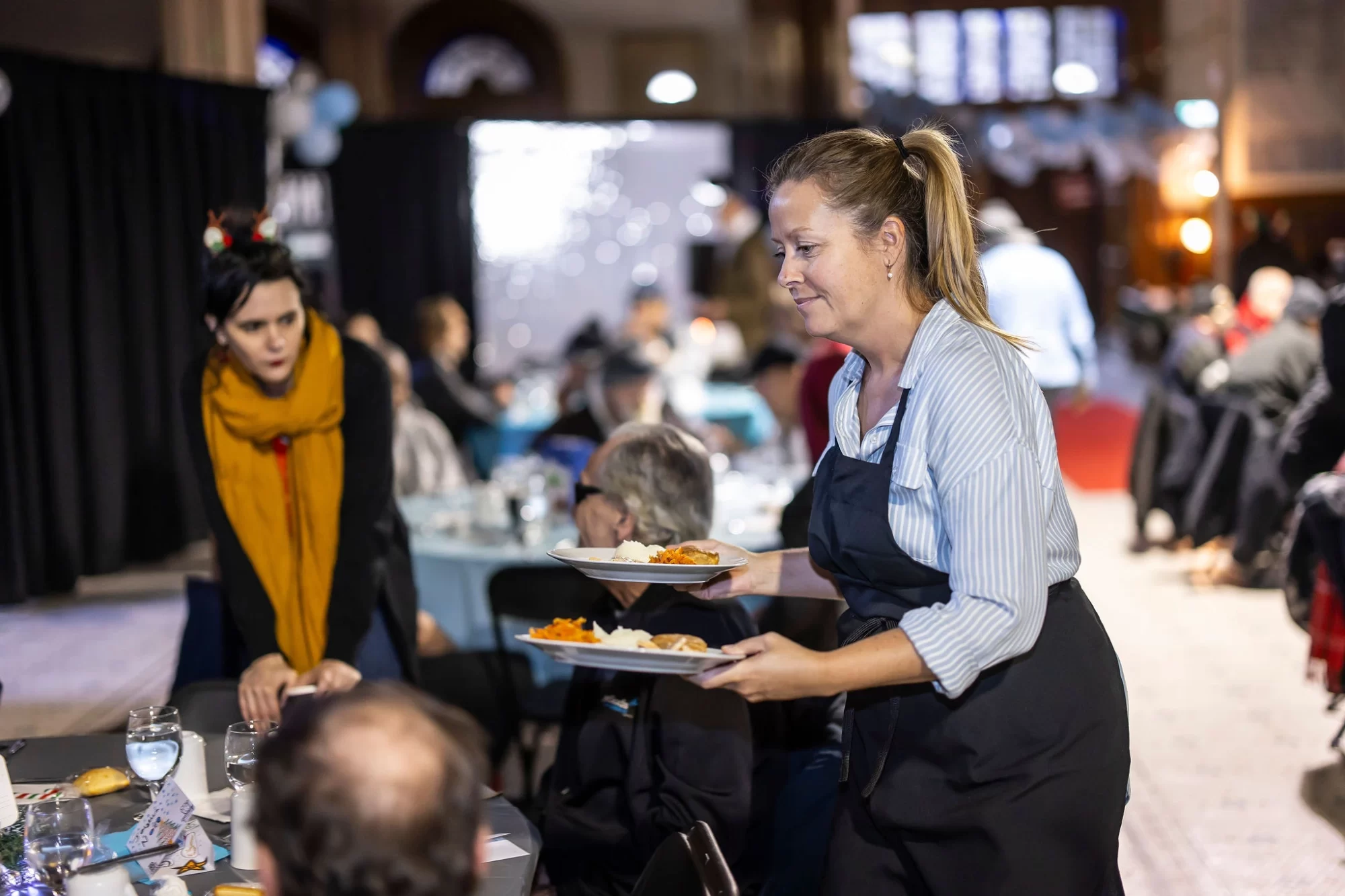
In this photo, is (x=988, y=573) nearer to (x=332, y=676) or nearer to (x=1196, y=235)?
(x=332, y=676)

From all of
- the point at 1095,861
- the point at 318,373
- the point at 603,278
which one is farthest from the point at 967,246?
the point at 603,278

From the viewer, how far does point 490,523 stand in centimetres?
425

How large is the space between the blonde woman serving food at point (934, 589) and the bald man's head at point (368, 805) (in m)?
0.55

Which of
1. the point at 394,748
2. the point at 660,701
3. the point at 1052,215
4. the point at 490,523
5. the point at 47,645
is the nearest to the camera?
the point at 394,748

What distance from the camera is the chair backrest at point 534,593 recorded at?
3.30 m

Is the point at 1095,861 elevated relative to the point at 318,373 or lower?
lower

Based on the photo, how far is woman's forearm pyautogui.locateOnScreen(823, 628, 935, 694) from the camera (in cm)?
145

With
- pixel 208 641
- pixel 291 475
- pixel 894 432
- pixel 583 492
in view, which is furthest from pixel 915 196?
pixel 208 641

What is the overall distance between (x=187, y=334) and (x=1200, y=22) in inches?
432

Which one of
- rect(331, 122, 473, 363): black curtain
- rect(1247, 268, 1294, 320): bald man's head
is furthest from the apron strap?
rect(331, 122, 473, 363): black curtain

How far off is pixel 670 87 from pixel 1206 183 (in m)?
5.72

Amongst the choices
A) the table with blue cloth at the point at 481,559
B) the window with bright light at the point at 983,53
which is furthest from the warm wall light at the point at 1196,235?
the table with blue cloth at the point at 481,559

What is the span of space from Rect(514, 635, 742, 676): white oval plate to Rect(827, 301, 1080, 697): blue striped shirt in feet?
0.77

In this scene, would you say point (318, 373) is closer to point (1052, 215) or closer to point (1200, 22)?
point (1200, 22)
